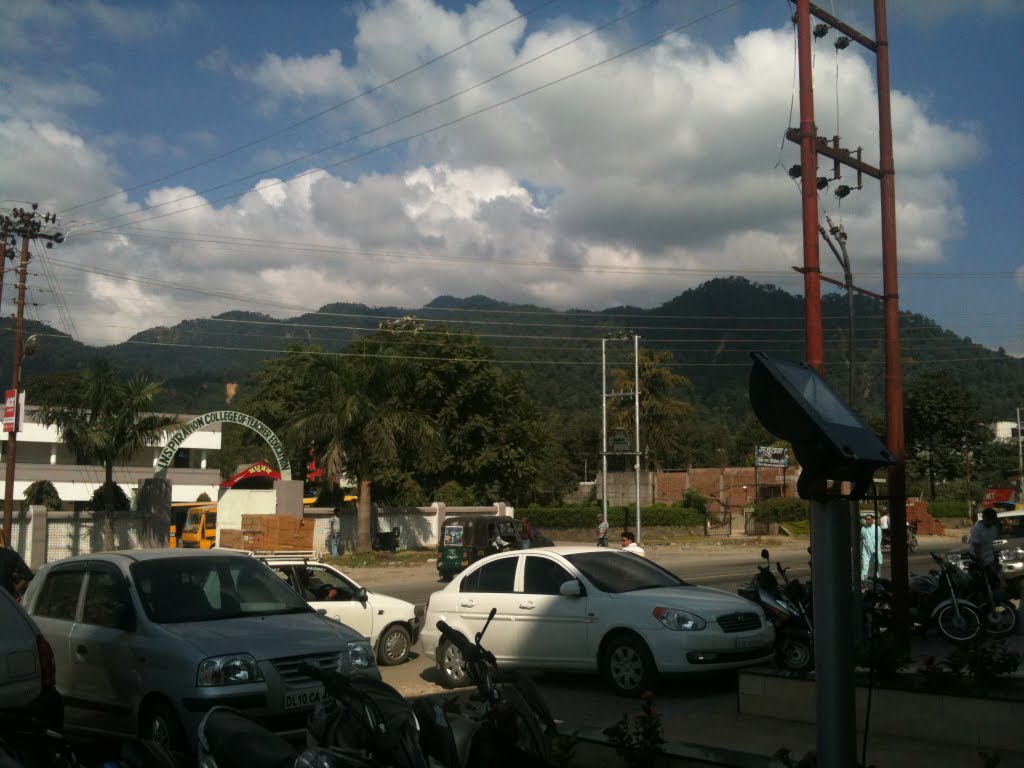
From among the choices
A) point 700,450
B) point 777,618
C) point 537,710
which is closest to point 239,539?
point 777,618

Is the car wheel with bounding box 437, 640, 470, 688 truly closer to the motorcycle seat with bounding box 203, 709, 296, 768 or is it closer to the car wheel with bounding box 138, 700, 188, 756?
the car wheel with bounding box 138, 700, 188, 756

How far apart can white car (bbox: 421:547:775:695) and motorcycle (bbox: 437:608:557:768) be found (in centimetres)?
426

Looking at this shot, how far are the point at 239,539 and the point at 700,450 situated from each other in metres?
88.0

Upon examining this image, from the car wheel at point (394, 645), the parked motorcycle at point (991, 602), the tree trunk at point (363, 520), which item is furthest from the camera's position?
the tree trunk at point (363, 520)

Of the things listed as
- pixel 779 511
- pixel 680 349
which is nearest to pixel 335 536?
pixel 779 511

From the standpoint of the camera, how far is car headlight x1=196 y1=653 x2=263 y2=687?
22.5ft

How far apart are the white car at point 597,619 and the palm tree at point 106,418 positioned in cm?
2391

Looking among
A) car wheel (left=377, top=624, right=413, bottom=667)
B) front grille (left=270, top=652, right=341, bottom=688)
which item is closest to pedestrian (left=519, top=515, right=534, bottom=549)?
car wheel (left=377, top=624, right=413, bottom=667)

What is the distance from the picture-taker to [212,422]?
35.2 metres

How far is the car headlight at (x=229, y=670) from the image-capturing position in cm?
687

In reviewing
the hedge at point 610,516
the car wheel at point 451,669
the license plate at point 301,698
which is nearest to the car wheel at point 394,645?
the car wheel at point 451,669

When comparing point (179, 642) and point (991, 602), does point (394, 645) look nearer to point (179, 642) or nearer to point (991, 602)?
point (179, 642)

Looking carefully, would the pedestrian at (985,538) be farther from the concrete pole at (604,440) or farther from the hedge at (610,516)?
the hedge at (610,516)

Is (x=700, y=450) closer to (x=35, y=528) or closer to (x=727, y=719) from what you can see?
(x=35, y=528)
